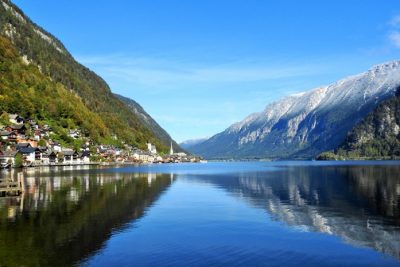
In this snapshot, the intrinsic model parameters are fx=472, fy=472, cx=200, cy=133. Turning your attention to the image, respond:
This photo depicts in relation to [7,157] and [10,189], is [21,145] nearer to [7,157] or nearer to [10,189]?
[7,157]

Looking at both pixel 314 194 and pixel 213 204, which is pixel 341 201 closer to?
pixel 314 194

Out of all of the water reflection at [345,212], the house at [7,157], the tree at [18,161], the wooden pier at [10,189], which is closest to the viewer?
the water reflection at [345,212]

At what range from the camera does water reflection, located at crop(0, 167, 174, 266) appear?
32.1 meters

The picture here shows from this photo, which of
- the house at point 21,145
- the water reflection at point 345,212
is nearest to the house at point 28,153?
the house at point 21,145

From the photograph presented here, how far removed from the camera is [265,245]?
118 ft

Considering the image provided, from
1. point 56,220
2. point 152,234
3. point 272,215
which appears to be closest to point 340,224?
point 272,215

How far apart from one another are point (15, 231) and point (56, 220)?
5.94m

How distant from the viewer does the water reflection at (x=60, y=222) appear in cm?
3206

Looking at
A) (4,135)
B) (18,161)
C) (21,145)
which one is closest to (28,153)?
(21,145)

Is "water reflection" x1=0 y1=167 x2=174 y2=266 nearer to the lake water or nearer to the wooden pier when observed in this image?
the lake water

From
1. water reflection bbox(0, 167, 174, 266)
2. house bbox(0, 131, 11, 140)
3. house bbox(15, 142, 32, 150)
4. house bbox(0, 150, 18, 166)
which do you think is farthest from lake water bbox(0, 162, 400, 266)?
house bbox(15, 142, 32, 150)

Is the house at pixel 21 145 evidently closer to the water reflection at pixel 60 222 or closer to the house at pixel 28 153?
the house at pixel 28 153

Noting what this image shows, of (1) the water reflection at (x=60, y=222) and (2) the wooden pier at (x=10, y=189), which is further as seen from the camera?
(2) the wooden pier at (x=10, y=189)

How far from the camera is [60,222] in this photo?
44.1 m
